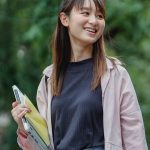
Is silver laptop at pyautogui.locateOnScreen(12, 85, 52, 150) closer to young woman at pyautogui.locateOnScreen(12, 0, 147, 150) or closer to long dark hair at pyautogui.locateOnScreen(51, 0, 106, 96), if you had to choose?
young woman at pyautogui.locateOnScreen(12, 0, 147, 150)

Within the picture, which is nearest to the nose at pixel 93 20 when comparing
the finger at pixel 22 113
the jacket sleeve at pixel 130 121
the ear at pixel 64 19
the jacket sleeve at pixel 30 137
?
the ear at pixel 64 19

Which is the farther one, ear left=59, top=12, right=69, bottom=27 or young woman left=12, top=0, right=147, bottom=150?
ear left=59, top=12, right=69, bottom=27

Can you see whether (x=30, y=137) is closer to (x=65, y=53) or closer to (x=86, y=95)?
(x=86, y=95)

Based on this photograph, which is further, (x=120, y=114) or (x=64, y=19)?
(x=64, y=19)

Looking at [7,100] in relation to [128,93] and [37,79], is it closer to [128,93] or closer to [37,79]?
[37,79]

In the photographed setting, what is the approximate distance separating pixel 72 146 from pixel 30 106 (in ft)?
1.10

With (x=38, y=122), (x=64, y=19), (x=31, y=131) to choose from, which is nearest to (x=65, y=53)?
(x=64, y=19)

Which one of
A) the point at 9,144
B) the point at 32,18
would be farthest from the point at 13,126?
the point at 32,18

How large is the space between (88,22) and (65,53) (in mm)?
283

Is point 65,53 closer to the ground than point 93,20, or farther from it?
closer to the ground

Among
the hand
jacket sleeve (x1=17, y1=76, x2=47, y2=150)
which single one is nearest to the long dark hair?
jacket sleeve (x1=17, y1=76, x2=47, y2=150)

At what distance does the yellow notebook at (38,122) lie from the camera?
13.2 ft

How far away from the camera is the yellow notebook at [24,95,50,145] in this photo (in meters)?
4.02

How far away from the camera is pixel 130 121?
396 cm
